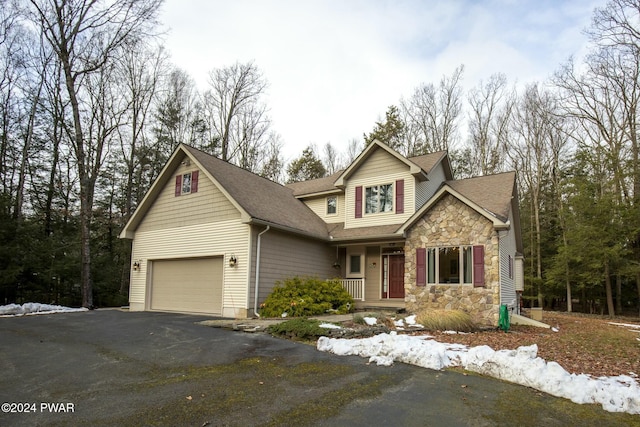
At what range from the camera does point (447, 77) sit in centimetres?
2819

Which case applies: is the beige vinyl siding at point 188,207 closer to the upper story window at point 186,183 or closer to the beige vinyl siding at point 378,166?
the upper story window at point 186,183

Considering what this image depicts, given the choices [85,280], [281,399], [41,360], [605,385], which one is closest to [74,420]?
[281,399]

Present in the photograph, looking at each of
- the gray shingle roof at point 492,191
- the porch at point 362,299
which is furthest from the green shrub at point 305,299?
the gray shingle roof at point 492,191

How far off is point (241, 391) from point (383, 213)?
35.9 ft

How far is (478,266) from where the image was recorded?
38.4 ft

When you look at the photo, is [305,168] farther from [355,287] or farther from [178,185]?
[355,287]

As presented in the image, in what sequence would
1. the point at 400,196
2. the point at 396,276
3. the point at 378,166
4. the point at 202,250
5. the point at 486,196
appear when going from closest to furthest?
the point at 202,250, the point at 486,196, the point at 400,196, the point at 396,276, the point at 378,166

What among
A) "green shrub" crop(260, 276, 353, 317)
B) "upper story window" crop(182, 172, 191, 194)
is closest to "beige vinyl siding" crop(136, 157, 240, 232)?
"upper story window" crop(182, 172, 191, 194)

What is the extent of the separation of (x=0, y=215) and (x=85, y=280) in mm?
4704

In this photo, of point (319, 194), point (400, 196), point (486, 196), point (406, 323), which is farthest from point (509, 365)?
point (319, 194)

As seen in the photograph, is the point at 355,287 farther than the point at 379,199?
No

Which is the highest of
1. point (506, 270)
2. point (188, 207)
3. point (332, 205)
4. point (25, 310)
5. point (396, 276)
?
point (332, 205)

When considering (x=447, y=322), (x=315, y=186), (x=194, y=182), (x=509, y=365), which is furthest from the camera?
(x=315, y=186)

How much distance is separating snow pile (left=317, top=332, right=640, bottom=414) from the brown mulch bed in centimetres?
71
